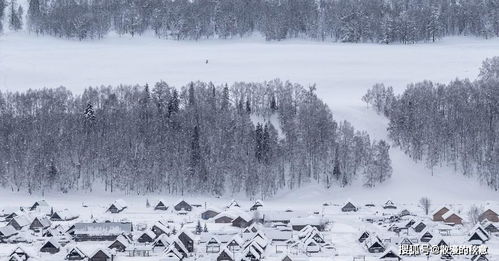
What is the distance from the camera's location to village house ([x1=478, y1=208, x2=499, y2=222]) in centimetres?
6716

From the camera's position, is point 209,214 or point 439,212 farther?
point 209,214

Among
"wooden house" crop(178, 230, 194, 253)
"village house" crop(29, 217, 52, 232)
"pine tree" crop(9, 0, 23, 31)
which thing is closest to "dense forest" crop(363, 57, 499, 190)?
"wooden house" crop(178, 230, 194, 253)

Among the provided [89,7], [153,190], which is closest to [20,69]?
[89,7]

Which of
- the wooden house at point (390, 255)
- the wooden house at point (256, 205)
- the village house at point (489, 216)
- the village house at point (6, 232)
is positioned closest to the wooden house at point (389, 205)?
the village house at point (489, 216)

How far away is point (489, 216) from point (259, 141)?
31.2m

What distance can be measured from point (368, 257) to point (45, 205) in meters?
36.5

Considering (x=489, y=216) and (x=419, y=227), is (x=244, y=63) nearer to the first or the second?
(x=489, y=216)

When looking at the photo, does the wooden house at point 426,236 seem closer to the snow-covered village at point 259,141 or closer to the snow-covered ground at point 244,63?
the snow-covered village at point 259,141

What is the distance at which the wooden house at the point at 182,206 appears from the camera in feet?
251

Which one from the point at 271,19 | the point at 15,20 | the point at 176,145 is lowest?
the point at 176,145

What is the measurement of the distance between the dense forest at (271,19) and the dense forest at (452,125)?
50.1 meters

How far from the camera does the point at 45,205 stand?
74938mm

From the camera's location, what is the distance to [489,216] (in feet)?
223

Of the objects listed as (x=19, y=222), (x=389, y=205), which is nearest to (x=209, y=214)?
(x=19, y=222)
